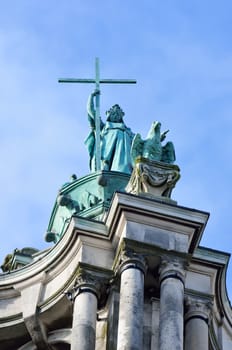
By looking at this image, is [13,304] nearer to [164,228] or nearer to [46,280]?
[46,280]

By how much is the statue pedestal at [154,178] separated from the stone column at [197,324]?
4.63 feet

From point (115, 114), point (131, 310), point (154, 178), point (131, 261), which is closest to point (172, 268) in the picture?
point (131, 261)

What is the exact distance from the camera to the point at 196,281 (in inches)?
861

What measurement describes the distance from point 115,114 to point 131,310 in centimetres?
672

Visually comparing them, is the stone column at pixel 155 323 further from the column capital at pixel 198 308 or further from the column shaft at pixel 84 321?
the column shaft at pixel 84 321

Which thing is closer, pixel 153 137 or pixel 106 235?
pixel 106 235

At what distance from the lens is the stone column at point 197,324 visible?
20.9 metres

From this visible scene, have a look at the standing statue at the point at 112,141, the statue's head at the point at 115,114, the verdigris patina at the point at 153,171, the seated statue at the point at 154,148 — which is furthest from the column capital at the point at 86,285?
the statue's head at the point at 115,114

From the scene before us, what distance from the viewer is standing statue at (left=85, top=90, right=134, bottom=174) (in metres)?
25.2

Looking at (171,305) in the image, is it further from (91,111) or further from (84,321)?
(91,111)

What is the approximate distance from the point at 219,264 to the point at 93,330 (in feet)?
7.59

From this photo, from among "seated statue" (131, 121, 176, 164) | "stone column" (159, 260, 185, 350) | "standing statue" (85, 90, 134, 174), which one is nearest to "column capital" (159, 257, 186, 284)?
"stone column" (159, 260, 185, 350)

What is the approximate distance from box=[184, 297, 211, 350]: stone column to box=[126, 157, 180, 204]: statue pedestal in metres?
1.41

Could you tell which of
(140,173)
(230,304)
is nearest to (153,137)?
(140,173)
